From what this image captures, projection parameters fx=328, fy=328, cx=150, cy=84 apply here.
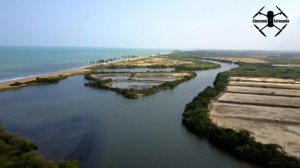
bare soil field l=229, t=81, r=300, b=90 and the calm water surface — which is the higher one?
bare soil field l=229, t=81, r=300, b=90

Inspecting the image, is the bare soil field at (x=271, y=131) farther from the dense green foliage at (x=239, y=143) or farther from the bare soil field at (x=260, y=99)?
the bare soil field at (x=260, y=99)

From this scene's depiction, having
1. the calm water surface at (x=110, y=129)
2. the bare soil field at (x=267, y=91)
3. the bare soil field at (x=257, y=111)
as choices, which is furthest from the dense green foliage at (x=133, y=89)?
the bare soil field at (x=257, y=111)

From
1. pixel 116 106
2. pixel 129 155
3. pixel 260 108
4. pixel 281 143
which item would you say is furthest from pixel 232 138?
pixel 116 106

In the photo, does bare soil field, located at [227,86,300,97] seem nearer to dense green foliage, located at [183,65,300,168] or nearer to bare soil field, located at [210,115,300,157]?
bare soil field, located at [210,115,300,157]

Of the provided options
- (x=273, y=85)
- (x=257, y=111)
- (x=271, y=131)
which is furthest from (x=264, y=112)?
(x=273, y=85)

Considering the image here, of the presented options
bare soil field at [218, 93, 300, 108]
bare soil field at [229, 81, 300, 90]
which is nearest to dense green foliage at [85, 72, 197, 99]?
bare soil field at [218, 93, 300, 108]

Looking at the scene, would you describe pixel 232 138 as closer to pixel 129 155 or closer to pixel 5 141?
pixel 129 155

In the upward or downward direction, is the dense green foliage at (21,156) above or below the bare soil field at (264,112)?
above
